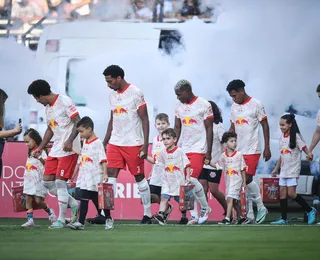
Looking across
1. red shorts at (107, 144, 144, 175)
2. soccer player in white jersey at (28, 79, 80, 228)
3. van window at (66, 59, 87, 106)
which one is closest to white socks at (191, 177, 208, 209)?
red shorts at (107, 144, 144, 175)

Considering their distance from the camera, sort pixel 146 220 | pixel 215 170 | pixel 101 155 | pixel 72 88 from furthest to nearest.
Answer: pixel 72 88
pixel 215 170
pixel 146 220
pixel 101 155

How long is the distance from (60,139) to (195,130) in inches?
84.4

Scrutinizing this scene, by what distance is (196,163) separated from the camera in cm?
1520

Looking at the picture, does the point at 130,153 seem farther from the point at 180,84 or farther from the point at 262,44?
the point at 262,44

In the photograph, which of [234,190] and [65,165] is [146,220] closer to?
[234,190]

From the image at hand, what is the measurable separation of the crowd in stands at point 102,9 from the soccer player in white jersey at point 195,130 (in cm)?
342

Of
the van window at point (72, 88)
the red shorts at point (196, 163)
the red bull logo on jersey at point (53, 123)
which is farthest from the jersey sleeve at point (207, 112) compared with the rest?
the van window at point (72, 88)

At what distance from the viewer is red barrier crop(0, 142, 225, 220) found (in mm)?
17516

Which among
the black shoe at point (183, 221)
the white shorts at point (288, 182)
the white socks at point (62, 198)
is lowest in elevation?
the black shoe at point (183, 221)

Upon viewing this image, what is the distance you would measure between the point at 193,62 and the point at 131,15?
1.28 meters

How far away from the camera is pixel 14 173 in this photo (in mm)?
17672

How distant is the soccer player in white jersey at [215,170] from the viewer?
16.2m

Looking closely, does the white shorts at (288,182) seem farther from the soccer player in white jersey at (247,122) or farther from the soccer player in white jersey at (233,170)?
the soccer player in white jersey at (233,170)

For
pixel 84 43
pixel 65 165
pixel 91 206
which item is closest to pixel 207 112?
pixel 65 165
